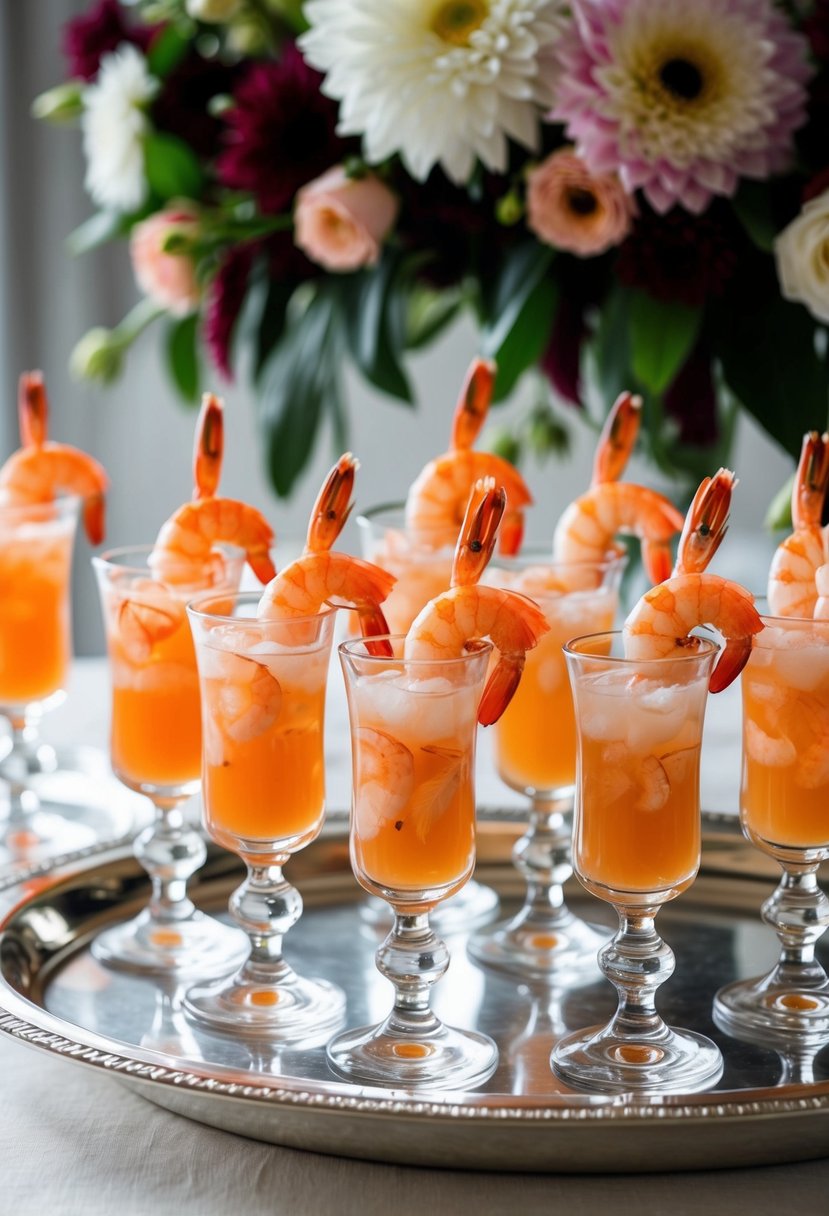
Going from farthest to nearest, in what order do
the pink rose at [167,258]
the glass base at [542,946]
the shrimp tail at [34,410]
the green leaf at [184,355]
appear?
the green leaf at [184,355] → the pink rose at [167,258] → the shrimp tail at [34,410] → the glass base at [542,946]

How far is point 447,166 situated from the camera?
1.93 meters

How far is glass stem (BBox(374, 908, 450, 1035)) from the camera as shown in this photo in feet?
4.98

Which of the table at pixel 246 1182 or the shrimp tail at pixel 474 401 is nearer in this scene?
the table at pixel 246 1182

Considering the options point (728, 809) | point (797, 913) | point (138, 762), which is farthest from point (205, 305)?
point (797, 913)

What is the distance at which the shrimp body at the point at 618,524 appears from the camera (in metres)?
1.84

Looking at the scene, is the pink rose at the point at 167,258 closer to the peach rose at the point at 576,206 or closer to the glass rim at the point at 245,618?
the peach rose at the point at 576,206

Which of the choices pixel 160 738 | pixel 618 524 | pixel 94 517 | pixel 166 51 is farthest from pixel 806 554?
pixel 166 51

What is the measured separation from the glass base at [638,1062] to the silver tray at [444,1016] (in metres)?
0.02

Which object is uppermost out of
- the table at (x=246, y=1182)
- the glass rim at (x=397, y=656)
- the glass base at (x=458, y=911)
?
the glass rim at (x=397, y=656)

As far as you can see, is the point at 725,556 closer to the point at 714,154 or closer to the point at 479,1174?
the point at 714,154

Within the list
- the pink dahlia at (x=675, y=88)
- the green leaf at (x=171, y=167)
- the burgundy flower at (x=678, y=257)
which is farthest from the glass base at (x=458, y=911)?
the green leaf at (x=171, y=167)

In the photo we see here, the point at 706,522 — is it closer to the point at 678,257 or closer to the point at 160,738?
the point at 678,257

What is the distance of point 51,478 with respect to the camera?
7.24 feet

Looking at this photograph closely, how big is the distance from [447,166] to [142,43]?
26.4 inches
